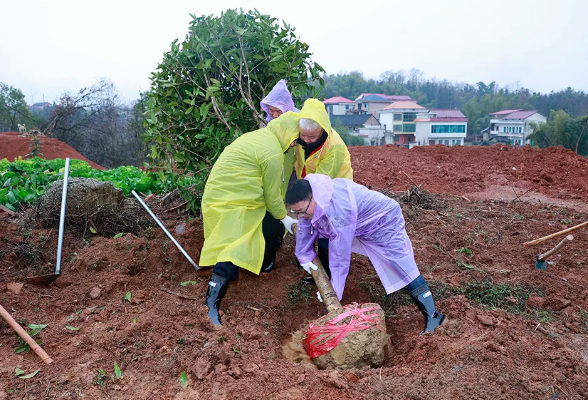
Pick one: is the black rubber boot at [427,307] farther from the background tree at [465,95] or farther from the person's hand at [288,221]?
the background tree at [465,95]

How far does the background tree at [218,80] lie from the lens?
4.11 metres

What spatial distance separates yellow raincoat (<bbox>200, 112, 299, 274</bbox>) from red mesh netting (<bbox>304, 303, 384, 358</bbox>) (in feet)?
2.12

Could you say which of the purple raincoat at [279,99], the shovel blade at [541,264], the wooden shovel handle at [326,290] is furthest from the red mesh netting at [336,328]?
the shovel blade at [541,264]

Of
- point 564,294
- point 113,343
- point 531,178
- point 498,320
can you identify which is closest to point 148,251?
point 113,343

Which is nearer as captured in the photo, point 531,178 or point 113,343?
point 113,343

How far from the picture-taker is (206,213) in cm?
328

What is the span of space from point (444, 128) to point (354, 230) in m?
32.3

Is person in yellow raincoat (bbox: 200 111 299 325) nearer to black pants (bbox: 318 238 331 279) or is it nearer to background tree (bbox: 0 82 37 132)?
black pants (bbox: 318 238 331 279)

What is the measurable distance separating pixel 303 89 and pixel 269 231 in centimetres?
157

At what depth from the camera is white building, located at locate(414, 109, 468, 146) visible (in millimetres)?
32500

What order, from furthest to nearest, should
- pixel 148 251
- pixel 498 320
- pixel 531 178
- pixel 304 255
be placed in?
pixel 531 178, pixel 148 251, pixel 304 255, pixel 498 320

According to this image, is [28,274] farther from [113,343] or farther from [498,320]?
[498,320]

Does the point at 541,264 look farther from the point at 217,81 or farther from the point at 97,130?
the point at 97,130

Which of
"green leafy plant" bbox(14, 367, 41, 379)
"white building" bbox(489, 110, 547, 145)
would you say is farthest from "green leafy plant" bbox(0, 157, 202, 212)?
"white building" bbox(489, 110, 547, 145)
